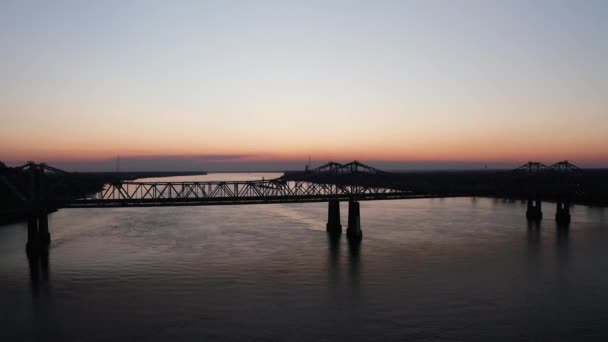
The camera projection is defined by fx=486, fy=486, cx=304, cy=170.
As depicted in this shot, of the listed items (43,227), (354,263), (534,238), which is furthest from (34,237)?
(534,238)

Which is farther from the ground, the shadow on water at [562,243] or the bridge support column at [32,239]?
the bridge support column at [32,239]

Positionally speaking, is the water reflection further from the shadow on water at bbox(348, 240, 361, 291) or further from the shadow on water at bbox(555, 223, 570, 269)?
the shadow on water at bbox(555, 223, 570, 269)

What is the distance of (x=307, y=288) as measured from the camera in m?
41.3

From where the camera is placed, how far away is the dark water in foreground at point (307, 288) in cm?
3134

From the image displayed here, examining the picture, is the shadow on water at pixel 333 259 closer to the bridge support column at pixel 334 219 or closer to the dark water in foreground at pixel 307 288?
the dark water in foreground at pixel 307 288

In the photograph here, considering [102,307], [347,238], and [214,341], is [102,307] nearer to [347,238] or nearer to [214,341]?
[214,341]

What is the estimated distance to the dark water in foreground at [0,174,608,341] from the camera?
103ft

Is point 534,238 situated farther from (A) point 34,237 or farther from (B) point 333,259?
(A) point 34,237

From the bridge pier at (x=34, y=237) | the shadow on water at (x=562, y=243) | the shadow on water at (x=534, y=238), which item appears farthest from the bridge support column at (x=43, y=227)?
the shadow on water at (x=562, y=243)

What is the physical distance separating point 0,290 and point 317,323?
27.7 metres

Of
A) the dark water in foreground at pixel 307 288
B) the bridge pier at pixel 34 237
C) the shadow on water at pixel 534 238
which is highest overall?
the bridge pier at pixel 34 237

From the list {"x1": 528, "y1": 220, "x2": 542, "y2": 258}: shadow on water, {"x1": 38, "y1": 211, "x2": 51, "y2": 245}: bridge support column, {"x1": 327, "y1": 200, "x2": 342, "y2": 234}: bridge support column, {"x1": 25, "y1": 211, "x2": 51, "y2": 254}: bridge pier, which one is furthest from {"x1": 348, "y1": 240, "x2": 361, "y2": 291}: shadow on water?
{"x1": 38, "y1": 211, "x2": 51, "y2": 245}: bridge support column

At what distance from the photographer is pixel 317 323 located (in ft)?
107

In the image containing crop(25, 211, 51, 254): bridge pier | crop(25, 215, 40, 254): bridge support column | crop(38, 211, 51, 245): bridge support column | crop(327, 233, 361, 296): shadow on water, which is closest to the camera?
crop(327, 233, 361, 296): shadow on water
